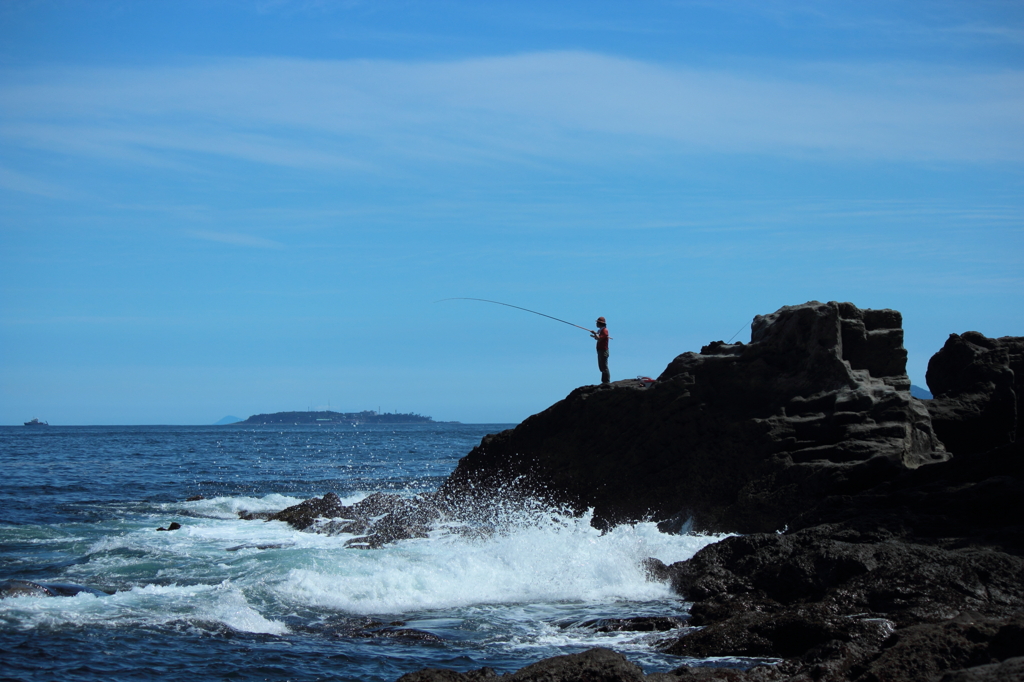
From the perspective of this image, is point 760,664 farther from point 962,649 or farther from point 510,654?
point 510,654

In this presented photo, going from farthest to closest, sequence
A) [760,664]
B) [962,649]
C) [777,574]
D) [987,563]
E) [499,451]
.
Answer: [499,451]
[777,574]
[987,563]
[760,664]
[962,649]

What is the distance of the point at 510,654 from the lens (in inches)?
356

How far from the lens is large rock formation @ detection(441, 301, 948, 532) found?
14.0m

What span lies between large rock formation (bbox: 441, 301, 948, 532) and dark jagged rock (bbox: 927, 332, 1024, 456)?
0.90 meters

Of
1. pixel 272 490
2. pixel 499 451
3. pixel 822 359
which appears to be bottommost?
pixel 272 490

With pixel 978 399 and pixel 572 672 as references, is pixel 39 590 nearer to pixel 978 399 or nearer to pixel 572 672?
pixel 572 672

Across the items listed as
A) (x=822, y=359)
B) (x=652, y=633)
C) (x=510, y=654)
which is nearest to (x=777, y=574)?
(x=652, y=633)

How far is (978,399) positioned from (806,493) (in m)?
4.53

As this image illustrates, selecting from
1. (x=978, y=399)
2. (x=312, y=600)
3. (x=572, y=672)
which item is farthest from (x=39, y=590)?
(x=978, y=399)

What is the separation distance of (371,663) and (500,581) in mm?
3847

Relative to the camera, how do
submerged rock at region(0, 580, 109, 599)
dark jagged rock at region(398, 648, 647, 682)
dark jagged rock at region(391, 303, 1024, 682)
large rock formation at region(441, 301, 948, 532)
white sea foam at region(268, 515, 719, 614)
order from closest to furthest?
dark jagged rock at region(398, 648, 647, 682) < dark jagged rock at region(391, 303, 1024, 682) < submerged rock at region(0, 580, 109, 599) < white sea foam at region(268, 515, 719, 614) < large rock formation at region(441, 301, 948, 532)

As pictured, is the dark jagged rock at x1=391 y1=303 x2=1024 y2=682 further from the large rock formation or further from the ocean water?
the ocean water

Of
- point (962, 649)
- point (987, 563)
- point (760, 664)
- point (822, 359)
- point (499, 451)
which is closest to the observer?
point (962, 649)

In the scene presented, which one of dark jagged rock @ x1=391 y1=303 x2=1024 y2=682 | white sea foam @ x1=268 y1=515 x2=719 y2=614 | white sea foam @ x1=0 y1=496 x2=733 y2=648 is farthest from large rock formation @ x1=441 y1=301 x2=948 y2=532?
white sea foam @ x1=268 y1=515 x2=719 y2=614
